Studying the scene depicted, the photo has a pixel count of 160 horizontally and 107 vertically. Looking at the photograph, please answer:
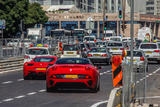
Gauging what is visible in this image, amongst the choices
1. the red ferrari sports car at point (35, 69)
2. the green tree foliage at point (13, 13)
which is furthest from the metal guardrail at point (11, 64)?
the green tree foliage at point (13, 13)

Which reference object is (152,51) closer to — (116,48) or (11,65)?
(116,48)

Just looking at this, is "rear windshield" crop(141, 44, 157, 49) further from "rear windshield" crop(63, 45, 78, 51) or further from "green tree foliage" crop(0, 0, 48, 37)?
"green tree foliage" crop(0, 0, 48, 37)

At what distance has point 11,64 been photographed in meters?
34.5

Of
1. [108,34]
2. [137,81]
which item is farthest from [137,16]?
[137,81]

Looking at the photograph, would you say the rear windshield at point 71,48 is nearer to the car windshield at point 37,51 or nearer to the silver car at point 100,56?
the silver car at point 100,56

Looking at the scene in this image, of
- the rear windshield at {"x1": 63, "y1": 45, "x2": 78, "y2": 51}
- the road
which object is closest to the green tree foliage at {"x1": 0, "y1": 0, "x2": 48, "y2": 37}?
the rear windshield at {"x1": 63, "y1": 45, "x2": 78, "y2": 51}

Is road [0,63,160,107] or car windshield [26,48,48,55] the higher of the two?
car windshield [26,48,48,55]

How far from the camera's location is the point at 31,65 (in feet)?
82.9

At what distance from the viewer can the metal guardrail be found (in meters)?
32.5

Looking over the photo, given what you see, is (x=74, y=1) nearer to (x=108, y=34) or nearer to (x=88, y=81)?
(x=108, y=34)

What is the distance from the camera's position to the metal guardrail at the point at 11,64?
3253cm

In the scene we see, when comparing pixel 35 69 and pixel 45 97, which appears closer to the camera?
pixel 45 97

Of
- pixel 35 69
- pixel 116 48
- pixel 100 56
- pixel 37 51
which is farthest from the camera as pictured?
pixel 116 48

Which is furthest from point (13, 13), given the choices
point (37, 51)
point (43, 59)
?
point (43, 59)
